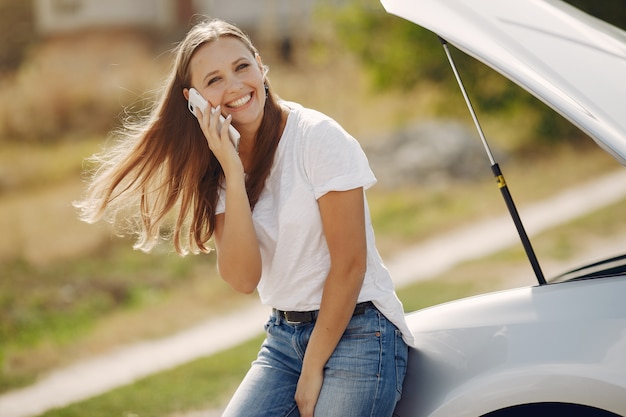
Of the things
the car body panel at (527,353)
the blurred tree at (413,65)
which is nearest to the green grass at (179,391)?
the car body panel at (527,353)

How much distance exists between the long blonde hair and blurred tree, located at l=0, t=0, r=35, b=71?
11765 millimetres

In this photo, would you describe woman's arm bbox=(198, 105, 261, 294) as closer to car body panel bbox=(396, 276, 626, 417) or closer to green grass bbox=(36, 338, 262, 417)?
car body panel bbox=(396, 276, 626, 417)

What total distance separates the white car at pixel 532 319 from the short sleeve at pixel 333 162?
41 cm

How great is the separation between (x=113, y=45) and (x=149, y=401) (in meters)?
14.3

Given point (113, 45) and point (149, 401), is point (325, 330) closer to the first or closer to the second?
point (149, 401)

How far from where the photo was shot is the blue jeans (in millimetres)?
2297

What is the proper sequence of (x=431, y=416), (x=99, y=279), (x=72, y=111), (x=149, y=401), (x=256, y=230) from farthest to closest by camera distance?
(x=72, y=111)
(x=99, y=279)
(x=149, y=401)
(x=256, y=230)
(x=431, y=416)

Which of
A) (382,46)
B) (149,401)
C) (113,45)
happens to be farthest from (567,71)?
(113,45)

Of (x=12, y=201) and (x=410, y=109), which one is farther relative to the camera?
(x=410, y=109)

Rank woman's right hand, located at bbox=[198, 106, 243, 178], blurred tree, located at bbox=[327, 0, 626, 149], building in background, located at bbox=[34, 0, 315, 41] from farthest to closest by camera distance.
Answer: building in background, located at bbox=[34, 0, 315, 41], blurred tree, located at bbox=[327, 0, 626, 149], woman's right hand, located at bbox=[198, 106, 243, 178]

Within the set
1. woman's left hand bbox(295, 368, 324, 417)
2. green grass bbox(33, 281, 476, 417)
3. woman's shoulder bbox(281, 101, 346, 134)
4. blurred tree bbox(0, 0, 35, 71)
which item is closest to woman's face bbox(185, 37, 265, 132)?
woman's shoulder bbox(281, 101, 346, 134)

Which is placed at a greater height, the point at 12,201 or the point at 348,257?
the point at 12,201

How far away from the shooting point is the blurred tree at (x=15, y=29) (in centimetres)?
1426

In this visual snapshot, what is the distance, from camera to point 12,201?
10.7 meters
